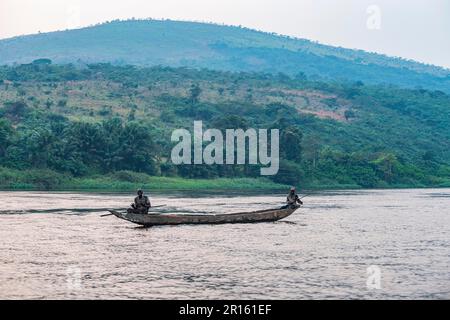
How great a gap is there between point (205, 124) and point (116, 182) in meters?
29.6

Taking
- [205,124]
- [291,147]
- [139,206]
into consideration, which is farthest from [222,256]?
[205,124]

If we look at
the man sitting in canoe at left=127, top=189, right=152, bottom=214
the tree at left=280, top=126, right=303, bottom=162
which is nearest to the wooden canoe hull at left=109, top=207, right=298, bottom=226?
the man sitting in canoe at left=127, top=189, right=152, bottom=214

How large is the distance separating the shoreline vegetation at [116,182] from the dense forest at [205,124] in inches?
6.8

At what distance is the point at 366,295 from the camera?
22.9 m

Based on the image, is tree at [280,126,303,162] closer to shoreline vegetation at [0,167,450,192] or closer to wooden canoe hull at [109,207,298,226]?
shoreline vegetation at [0,167,450,192]

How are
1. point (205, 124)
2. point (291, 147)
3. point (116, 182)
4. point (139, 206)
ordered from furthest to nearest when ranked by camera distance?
point (205, 124) < point (291, 147) < point (116, 182) < point (139, 206)

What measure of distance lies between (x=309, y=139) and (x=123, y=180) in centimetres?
2835

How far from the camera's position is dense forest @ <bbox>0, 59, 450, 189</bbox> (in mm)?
78938

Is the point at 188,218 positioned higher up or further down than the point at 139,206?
further down

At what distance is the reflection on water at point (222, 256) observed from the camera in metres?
23.8

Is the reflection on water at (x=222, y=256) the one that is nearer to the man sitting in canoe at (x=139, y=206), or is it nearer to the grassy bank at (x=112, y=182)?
the man sitting in canoe at (x=139, y=206)

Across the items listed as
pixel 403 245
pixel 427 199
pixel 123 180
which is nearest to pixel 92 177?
pixel 123 180

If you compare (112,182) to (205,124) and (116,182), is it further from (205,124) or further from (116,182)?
(205,124)

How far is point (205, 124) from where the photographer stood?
10562 centimetres
